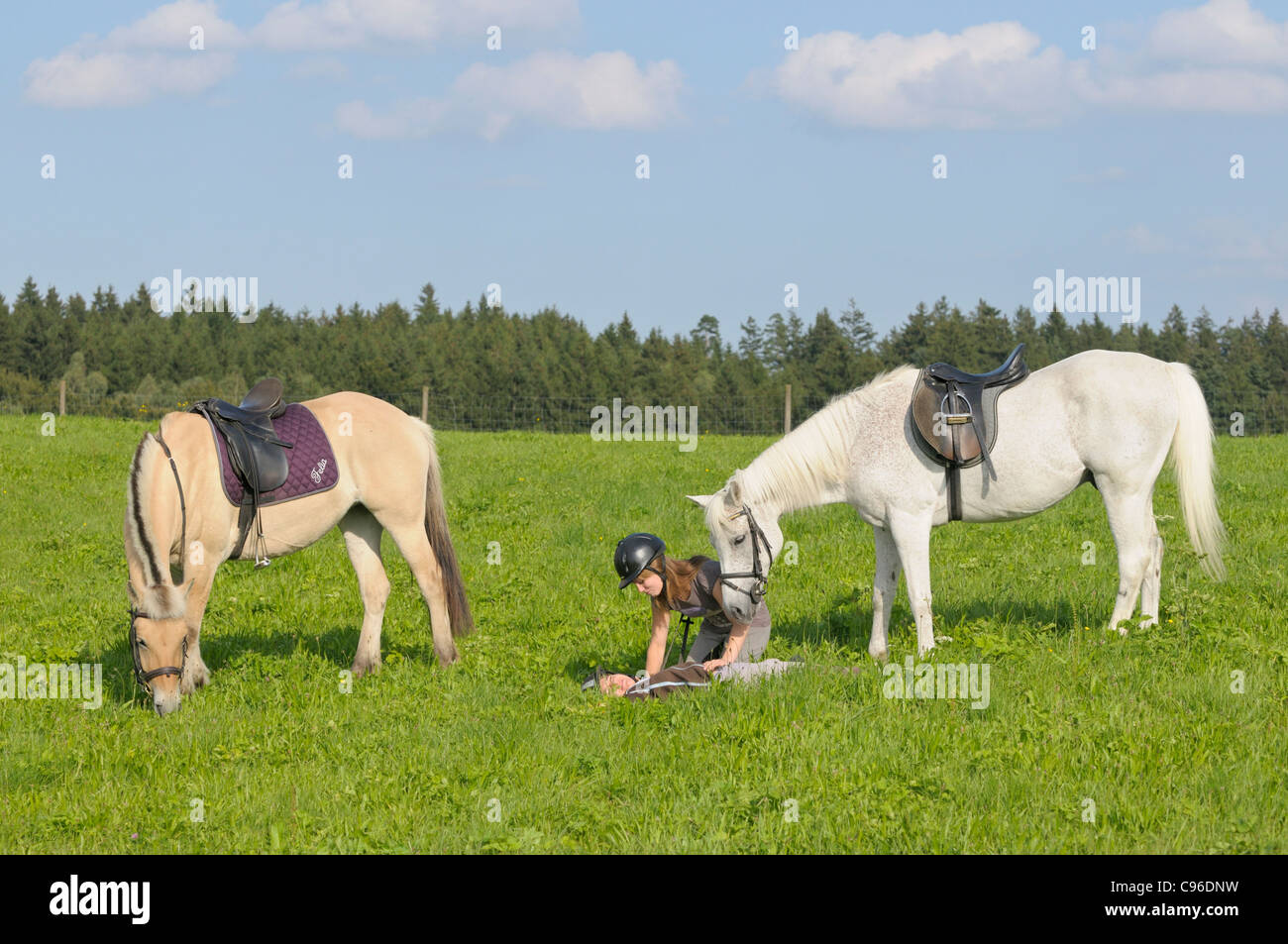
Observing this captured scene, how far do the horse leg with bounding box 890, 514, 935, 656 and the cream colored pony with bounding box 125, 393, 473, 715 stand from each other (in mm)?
3375

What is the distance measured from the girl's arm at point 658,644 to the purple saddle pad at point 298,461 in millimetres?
2711

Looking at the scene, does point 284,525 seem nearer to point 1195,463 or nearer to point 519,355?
point 1195,463

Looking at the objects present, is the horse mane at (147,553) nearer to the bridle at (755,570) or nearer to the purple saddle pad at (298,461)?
the purple saddle pad at (298,461)

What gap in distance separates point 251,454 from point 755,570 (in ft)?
11.8

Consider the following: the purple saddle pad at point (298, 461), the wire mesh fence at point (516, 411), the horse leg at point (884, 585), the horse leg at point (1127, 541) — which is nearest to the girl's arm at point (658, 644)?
the horse leg at point (884, 585)

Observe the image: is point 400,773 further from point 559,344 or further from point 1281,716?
point 559,344

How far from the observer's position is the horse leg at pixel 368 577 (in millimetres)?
7730

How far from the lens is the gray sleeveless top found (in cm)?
676

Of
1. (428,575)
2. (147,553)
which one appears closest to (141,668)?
(147,553)

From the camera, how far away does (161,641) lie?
20.4 feet

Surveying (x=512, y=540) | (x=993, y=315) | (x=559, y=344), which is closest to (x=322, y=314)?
(x=559, y=344)

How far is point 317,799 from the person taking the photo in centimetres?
497

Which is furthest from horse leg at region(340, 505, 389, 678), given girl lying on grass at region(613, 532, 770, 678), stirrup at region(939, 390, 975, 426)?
stirrup at region(939, 390, 975, 426)
